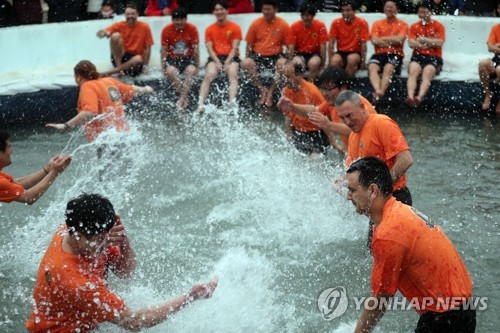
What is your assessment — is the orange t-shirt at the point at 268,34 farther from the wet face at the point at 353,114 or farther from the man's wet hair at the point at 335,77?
the wet face at the point at 353,114

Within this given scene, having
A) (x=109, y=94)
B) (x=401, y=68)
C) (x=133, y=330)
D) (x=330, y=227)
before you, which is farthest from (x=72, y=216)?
(x=401, y=68)

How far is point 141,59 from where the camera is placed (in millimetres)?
11445

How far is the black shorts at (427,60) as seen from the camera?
1103 cm

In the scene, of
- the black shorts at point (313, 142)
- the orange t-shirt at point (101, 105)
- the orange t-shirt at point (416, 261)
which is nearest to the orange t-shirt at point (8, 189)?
the orange t-shirt at point (101, 105)

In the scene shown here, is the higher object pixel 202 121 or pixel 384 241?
pixel 384 241

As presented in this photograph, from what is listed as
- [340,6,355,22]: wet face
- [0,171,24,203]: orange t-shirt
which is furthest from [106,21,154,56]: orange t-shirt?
[0,171,24,203]: orange t-shirt

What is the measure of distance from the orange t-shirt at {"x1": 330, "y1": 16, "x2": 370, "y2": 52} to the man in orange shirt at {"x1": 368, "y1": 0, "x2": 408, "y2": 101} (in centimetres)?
15

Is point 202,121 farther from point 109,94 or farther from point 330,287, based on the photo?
point 330,287

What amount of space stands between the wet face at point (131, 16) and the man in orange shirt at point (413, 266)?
8165 mm

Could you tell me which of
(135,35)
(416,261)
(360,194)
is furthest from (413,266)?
(135,35)

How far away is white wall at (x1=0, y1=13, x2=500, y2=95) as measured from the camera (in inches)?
457

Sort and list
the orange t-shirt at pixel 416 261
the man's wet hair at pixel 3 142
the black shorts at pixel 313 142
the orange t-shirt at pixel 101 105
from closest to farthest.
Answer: the orange t-shirt at pixel 416 261
the man's wet hair at pixel 3 142
the orange t-shirt at pixel 101 105
the black shorts at pixel 313 142

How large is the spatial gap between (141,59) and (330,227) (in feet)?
17.7

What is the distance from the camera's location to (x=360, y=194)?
4027mm
